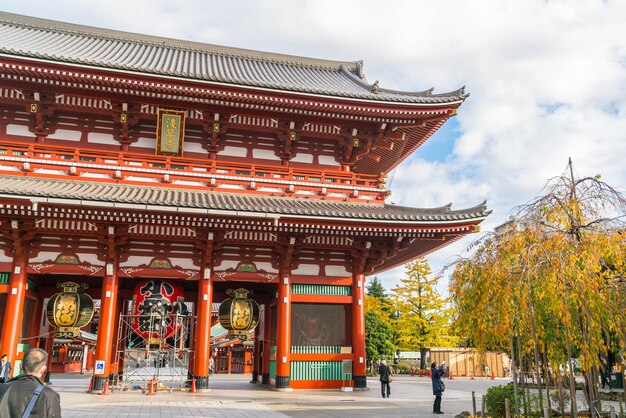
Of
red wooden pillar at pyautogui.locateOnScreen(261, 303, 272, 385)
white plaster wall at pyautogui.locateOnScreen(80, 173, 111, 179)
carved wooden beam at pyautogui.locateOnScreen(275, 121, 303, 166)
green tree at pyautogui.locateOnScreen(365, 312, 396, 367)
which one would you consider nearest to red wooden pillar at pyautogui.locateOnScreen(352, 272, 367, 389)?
red wooden pillar at pyautogui.locateOnScreen(261, 303, 272, 385)

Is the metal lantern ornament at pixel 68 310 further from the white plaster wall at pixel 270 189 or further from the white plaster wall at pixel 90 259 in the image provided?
the white plaster wall at pixel 270 189

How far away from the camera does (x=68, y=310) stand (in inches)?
658

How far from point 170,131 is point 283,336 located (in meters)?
8.62

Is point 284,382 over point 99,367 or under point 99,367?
under

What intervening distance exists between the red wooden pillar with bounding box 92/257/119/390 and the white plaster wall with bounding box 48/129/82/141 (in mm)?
4983

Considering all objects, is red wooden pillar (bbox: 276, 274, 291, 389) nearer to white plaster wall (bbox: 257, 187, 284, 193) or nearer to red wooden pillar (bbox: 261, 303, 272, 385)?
red wooden pillar (bbox: 261, 303, 272, 385)

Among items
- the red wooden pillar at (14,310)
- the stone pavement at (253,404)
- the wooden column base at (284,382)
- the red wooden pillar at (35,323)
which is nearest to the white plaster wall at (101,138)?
the red wooden pillar at (14,310)

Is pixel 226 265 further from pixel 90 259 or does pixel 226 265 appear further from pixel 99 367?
pixel 99 367

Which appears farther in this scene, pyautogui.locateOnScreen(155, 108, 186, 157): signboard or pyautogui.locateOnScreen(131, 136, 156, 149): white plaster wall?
pyautogui.locateOnScreen(131, 136, 156, 149): white plaster wall

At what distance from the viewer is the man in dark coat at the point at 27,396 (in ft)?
13.8

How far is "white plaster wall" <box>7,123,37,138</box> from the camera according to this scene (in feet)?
57.8

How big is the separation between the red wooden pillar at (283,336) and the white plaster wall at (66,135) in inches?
365

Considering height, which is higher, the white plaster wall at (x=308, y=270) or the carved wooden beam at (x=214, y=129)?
the carved wooden beam at (x=214, y=129)

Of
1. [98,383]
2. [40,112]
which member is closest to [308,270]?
[98,383]
